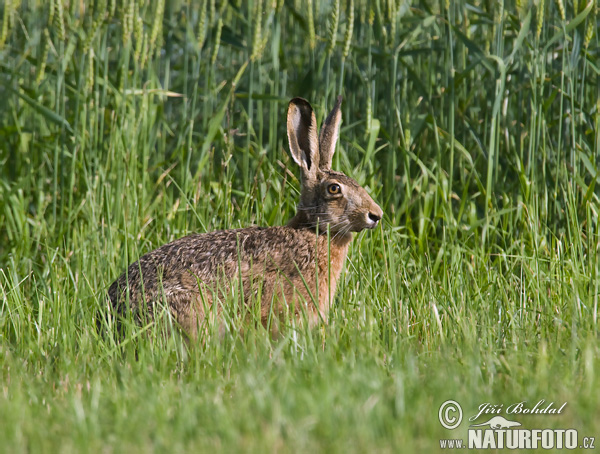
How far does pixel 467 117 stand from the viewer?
6.24 meters

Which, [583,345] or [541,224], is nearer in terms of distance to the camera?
[583,345]

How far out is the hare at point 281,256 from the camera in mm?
4188

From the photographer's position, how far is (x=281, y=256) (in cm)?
458

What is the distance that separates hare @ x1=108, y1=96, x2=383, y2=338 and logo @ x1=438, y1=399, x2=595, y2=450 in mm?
1455

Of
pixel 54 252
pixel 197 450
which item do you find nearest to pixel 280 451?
pixel 197 450

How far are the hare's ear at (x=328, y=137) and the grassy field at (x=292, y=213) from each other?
21.5 inches

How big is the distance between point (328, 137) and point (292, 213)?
105 cm

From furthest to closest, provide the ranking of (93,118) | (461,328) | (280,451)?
(93,118) < (461,328) < (280,451)

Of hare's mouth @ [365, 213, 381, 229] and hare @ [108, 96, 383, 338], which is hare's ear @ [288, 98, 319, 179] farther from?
hare's mouth @ [365, 213, 381, 229]

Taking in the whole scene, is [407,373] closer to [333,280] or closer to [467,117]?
[333,280]

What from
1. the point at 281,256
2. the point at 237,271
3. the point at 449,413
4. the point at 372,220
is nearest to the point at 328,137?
the point at 372,220

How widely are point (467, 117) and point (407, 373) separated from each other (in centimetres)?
369

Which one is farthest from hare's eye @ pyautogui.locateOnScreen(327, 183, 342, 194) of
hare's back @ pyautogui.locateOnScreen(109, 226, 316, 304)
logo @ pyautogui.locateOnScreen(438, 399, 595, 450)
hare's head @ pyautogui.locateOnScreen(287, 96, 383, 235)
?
logo @ pyautogui.locateOnScreen(438, 399, 595, 450)

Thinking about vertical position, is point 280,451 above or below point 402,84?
below
